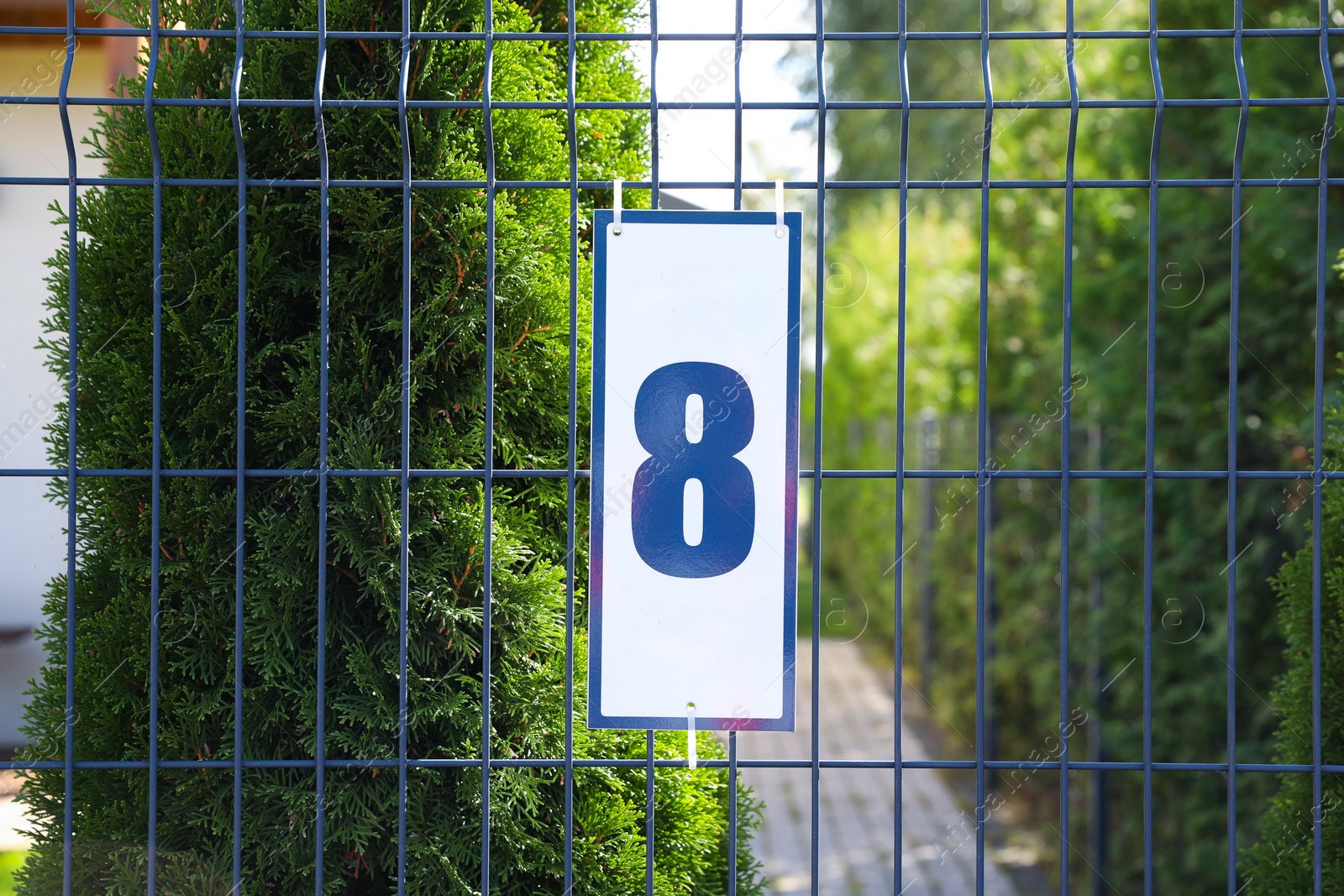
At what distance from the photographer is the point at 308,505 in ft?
7.52

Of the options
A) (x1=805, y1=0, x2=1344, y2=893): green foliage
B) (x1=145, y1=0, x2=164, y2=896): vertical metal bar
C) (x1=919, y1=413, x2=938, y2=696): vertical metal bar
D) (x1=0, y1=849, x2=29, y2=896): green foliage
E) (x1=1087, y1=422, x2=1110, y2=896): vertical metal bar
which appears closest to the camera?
(x1=145, y1=0, x2=164, y2=896): vertical metal bar

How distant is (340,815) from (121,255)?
4.42 ft

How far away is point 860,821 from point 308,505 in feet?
15.5

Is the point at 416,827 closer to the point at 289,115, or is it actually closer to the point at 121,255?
the point at 121,255

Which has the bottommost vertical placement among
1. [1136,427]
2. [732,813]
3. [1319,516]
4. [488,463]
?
[732,813]

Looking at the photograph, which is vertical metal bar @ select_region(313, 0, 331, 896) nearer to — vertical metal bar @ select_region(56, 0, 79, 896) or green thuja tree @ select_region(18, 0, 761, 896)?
green thuja tree @ select_region(18, 0, 761, 896)

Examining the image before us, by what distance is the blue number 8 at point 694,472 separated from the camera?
2.14 m

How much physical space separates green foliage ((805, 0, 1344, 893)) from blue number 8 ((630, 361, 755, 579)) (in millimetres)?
688

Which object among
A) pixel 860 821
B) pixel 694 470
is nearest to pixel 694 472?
pixel 694 470

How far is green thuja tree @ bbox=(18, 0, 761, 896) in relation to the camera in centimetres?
225

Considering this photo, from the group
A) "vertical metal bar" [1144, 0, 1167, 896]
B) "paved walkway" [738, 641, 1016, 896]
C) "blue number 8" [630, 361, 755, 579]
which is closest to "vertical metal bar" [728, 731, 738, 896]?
"blue number 8" [630, 361, 755, 579]

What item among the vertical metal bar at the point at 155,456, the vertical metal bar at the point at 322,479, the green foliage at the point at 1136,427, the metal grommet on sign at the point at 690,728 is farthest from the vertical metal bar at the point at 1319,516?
the vertical metal bar at the point at 155,456

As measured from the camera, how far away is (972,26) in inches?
449

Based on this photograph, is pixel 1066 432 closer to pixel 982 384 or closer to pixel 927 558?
pixel 982 384
